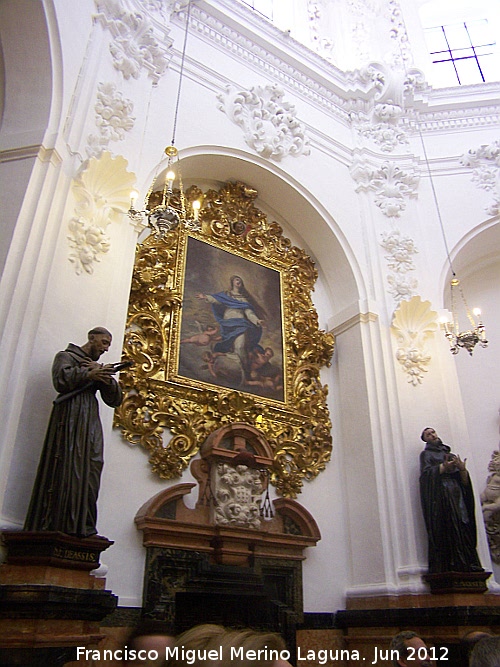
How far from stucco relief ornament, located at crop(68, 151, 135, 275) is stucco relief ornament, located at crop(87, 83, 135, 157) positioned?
0.29m

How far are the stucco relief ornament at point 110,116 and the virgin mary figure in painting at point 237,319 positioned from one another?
209cm

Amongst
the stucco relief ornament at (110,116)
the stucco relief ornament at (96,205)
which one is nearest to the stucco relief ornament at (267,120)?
the stucco relief ornament at (110,116)

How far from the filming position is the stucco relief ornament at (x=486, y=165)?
893cm

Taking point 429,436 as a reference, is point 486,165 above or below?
above

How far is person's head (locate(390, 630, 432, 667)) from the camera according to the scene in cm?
299

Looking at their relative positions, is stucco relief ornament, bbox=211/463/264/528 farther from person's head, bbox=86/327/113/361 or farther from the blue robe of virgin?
person's head, bbox=86/327/113/361

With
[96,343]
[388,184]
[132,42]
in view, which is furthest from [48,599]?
[388,184]

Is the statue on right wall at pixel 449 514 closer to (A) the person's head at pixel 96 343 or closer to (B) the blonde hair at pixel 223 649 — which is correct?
(A) the person's head at pixel 96 343

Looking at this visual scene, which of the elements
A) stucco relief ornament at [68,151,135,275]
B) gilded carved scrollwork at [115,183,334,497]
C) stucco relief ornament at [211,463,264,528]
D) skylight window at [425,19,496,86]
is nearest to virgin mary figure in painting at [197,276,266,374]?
gilded carved scrollwork at [115,183,334,497]

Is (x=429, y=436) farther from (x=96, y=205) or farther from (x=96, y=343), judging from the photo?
(x=96, y=205)

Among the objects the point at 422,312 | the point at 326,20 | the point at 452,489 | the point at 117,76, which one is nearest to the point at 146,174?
the point at 117,76

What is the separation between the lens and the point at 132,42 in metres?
6.77

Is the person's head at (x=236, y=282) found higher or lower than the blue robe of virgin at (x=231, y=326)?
higher

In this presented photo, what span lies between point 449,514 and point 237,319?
3363 mm
